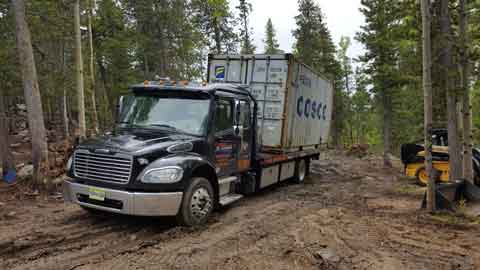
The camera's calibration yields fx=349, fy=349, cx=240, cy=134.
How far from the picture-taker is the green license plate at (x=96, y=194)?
518 cm

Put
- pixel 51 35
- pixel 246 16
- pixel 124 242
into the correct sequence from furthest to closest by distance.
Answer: pixel 246 16 < pixel 51 35 < pixel 124 242

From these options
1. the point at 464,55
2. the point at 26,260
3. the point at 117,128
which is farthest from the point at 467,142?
the point at 26,260

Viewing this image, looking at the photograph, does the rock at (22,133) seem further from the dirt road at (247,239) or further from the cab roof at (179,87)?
the cab roof at (179,87)

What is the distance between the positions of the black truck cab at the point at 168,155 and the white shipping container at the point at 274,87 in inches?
57.7

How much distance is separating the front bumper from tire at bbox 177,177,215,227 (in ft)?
0.59

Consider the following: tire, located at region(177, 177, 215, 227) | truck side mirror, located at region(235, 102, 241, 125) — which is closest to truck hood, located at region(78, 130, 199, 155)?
tire, located at region(177, 177, 215, 227)

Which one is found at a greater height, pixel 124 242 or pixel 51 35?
pixel 51 35

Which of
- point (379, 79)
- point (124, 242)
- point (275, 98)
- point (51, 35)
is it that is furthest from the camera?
point (379, 79)

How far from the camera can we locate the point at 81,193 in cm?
536

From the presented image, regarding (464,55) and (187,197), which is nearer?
(187,197)

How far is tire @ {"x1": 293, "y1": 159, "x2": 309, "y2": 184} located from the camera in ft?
37.5

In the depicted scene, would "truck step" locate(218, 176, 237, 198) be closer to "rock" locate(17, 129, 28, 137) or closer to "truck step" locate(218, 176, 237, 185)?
"truck step" locate(218, 176, 237, 185)

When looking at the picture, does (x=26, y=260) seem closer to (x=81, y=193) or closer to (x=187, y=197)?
(x=81, y=193)

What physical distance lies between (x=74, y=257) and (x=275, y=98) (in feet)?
19.9
